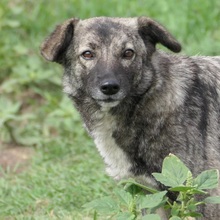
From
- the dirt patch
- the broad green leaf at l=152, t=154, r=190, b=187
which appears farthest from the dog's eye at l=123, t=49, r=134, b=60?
the dirt patch

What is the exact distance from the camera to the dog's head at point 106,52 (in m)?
5.11

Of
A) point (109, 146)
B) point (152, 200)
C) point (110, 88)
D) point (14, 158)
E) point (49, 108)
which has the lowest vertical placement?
point (14, 158)

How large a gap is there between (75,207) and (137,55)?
1.56 meters

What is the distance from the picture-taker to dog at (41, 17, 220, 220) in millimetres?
5152

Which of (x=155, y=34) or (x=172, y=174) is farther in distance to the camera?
(x=155, y=34)

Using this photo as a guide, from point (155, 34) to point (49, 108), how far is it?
9.66 ft

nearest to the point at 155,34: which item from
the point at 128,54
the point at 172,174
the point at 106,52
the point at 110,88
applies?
the point at 128,54

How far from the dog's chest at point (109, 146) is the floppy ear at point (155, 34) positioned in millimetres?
615

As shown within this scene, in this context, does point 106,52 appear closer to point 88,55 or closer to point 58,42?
point 88,55

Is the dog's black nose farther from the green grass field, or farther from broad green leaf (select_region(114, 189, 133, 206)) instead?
the green grass field

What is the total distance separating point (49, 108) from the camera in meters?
8.18

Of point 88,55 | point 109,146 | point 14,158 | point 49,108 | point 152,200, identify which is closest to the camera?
point 152,200

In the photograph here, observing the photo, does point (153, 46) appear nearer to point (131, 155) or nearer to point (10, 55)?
point (131, 155)

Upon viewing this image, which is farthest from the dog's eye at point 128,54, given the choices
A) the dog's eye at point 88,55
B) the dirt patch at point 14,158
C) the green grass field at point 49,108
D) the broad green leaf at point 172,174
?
the dirt patch at point 14,158
